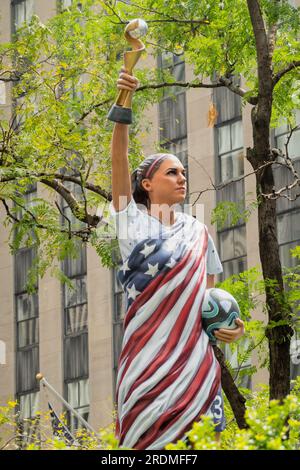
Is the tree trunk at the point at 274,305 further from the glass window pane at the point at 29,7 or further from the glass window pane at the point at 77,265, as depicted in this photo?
the glass window pane at the point at 29,7

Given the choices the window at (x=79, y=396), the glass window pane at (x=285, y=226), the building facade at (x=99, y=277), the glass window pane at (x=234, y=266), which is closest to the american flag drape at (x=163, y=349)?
the building facade at (x=99, y=277)

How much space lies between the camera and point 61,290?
1654 inches

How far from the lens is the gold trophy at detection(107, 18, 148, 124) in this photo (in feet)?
39.3

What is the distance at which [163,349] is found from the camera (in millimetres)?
11516

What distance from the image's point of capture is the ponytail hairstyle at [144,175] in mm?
12250

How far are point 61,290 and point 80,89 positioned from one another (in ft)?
71.1

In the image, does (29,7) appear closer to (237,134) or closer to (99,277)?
(99,277)

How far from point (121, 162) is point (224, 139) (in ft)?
83.4

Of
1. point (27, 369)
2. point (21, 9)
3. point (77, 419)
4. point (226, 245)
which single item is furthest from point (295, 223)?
point (21, 9)

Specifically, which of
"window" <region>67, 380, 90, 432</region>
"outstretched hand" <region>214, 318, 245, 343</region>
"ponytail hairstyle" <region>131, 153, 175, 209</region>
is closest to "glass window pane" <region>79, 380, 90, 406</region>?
"window" <region>67, 380, 90, 432</region>

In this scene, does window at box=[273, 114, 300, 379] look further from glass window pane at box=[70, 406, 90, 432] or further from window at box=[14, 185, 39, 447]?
window at box=[14, 185, 39, 447]

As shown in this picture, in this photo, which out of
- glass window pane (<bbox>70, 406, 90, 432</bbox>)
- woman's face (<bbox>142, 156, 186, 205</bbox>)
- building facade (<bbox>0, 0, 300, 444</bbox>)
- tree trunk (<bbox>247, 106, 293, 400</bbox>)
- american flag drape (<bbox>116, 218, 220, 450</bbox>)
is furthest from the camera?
glass window pane (<bbox>70, 406, 90, 432</bbox>)

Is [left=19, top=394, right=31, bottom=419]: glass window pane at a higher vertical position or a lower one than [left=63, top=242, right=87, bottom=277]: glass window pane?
lower

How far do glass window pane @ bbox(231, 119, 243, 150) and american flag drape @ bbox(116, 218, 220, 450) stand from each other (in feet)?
81.5
